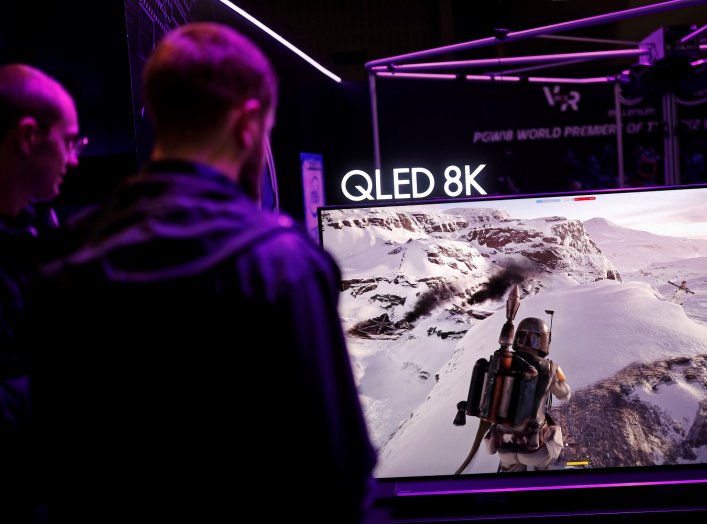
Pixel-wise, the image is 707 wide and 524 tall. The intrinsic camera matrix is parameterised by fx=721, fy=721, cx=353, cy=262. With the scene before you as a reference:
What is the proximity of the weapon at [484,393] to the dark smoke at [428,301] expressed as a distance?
0.22m

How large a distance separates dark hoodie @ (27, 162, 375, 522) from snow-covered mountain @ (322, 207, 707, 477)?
1.48m

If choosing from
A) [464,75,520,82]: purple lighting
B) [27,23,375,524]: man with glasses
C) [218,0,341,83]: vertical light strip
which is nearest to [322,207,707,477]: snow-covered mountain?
[218,0,341,83]: vertical light strip

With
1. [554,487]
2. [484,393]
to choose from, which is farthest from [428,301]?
[554,487]

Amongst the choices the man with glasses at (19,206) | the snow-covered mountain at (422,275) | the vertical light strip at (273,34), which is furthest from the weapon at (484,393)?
the vertical light strip at (273,34)

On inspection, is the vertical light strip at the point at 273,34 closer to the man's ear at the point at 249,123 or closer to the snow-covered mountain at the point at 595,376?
the snow-covered mountain at the point at 595,376

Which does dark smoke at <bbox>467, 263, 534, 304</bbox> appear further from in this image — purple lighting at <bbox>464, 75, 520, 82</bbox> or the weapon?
purple lighting at <bbox>464, 75, 520, 82</bbox>

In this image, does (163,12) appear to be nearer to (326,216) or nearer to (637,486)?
(326,216)

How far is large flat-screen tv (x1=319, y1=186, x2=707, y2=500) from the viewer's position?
2.27m

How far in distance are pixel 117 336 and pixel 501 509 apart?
1767mm

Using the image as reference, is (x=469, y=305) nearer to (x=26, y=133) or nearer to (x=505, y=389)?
(x=505, y=389)

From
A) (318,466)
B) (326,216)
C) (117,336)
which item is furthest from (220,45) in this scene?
(326,216)

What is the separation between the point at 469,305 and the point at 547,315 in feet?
0.83

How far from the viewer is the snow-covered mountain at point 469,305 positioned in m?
2.31

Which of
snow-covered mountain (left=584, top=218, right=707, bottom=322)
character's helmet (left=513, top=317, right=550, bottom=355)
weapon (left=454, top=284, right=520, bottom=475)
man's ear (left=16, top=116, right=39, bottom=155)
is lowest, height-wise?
weapon (left=454, top=284, right=520, bottom=475)
